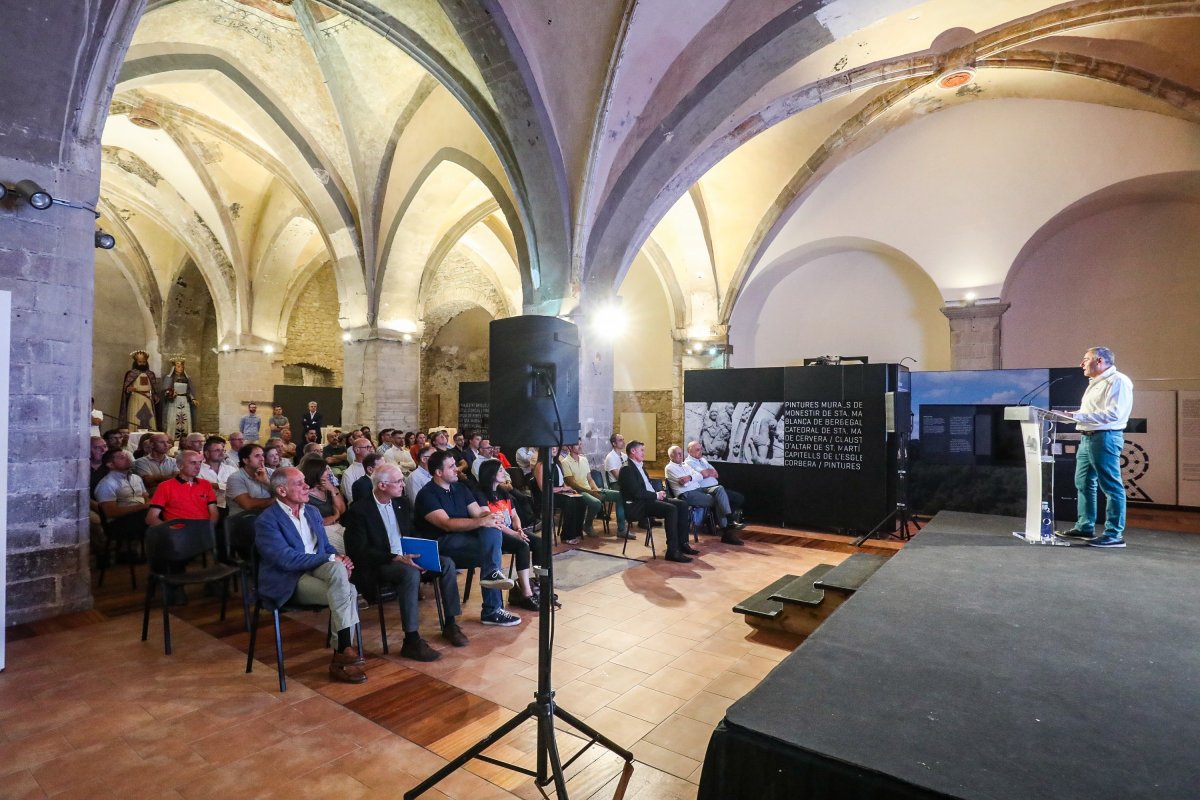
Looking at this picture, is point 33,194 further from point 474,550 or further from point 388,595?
point 474,550

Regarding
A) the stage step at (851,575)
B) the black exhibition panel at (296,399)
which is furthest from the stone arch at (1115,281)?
the black exhibition panel at (296,399)

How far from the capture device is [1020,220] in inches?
375

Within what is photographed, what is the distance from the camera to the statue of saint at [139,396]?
1227cm

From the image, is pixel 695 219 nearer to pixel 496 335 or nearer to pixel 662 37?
pixel 662 37

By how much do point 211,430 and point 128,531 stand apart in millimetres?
13469

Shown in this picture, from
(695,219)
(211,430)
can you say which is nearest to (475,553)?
(695,219)

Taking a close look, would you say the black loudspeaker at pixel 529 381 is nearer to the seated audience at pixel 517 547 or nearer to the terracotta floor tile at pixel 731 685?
the terracotta floor tile at pixel 731 685

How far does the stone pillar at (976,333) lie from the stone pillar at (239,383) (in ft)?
44.7

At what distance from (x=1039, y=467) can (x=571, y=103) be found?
572cm

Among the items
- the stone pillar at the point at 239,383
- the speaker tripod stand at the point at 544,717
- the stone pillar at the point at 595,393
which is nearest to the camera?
the speaker tripod stand at the point at 544,717

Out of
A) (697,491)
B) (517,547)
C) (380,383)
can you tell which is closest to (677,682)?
(517,547)

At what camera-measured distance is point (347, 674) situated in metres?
3.26

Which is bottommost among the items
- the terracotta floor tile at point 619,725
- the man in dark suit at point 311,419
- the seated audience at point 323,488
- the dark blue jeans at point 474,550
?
the terracotta floor tile at point 619,725

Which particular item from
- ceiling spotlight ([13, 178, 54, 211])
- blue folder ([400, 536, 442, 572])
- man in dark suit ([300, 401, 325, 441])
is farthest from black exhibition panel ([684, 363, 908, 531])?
man in dark suit ([300, 401, 325, 441])
